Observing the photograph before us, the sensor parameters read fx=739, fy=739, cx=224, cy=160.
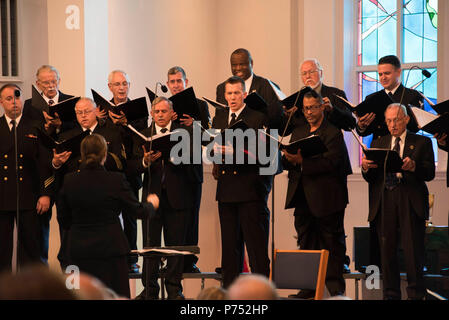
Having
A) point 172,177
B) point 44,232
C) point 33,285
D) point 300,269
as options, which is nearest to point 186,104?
point 172,177

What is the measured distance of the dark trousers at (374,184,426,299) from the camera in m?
5.30

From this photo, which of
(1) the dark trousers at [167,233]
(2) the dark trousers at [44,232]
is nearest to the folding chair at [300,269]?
(1) the dark trousers at [167,233]

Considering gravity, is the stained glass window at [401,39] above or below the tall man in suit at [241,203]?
above

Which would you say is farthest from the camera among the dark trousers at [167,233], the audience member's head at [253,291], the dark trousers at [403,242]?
the dark trousers at [167,233]

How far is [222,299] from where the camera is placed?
7.88 feet

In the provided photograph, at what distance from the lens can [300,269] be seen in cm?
477

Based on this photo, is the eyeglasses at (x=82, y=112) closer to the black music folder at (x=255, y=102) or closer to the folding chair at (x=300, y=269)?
the black music folder at (x=255, y=102)

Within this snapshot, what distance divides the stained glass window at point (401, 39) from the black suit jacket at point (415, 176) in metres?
2.61

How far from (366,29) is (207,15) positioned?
193 centimetres

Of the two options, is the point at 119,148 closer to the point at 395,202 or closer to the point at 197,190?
the point at 197,190

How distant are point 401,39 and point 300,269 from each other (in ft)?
13.9

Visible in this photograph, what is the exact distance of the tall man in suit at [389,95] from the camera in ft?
18.2

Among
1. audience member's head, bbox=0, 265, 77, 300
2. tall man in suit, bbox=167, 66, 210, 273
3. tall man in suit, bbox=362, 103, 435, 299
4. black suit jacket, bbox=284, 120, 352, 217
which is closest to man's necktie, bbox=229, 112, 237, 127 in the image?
tall man in suit, bbox=167, 66, 210, 273
